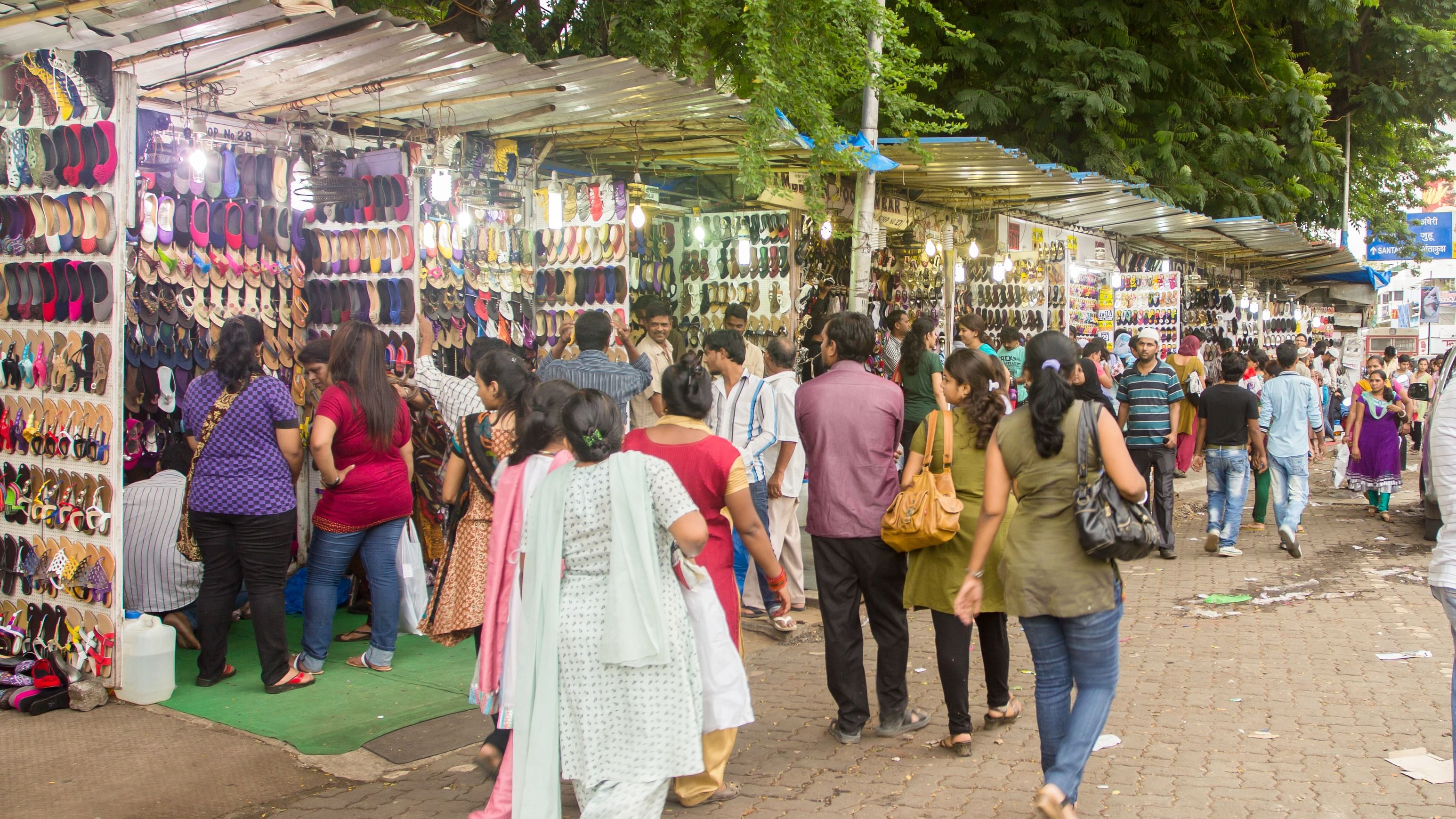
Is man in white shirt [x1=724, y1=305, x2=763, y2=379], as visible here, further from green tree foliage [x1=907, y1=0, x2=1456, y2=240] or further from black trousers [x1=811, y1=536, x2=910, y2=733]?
green tree foliage [x1=907, y1=0, x2=1456, y2=240]

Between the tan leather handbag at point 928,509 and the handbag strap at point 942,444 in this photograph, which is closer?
the tan leather handbag at point 928,509

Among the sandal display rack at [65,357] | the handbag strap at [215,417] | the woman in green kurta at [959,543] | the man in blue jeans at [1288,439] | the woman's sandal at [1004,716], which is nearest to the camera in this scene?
the woman in green kurta at [959,543]

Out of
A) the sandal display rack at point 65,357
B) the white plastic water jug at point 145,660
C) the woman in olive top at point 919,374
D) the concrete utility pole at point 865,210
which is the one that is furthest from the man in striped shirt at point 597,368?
the concrete utility pole at point 865,210

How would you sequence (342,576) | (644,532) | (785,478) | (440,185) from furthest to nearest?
1. (440,185)
2. (785,478)
3. (342,576)
4. (644,532)

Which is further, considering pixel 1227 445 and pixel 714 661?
pixel 1227 445

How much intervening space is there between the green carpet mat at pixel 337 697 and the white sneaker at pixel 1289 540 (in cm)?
708

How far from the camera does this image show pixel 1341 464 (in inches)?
548

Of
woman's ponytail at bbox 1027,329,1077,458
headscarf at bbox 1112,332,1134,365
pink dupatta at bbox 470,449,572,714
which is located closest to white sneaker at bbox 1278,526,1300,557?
headscarf at bbox 1112,332,1134,365

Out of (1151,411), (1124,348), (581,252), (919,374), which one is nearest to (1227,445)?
(1151,411)

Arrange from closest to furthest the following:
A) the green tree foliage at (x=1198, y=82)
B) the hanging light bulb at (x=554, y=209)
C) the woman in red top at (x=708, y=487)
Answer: the woman in red top at (x=708, y=487) < the hanging light bulb at (x=554, y=209) < the green tree foliage at (x=1198, y=82)

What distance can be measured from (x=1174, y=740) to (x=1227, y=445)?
5.42m

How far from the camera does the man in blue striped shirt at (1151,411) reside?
9.31 metres

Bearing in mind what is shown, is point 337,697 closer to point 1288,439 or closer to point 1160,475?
point 1160,475

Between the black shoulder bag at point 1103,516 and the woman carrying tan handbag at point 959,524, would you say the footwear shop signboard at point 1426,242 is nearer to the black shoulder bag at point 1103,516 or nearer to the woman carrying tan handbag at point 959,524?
the woman carrying tan handbag at point 959,524
